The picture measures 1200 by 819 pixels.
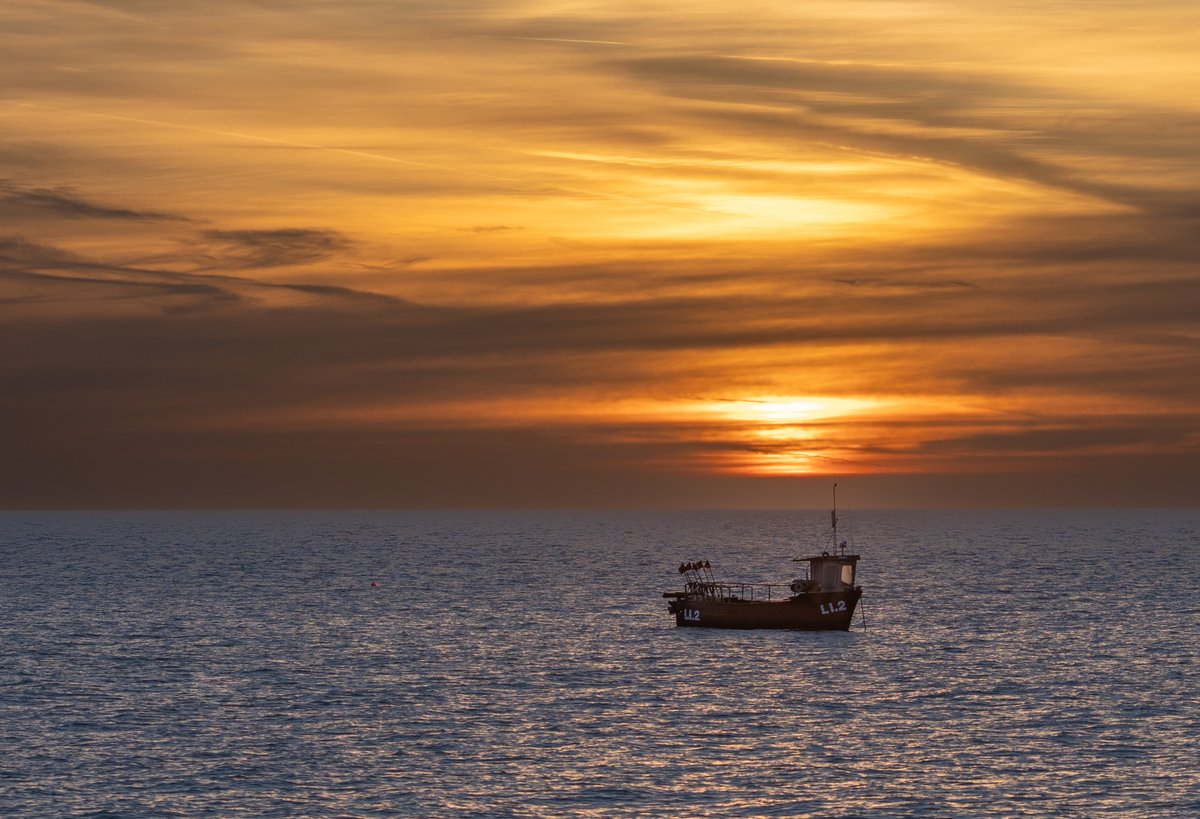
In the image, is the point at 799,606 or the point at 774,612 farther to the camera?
the point at 774,612

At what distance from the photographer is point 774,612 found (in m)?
128

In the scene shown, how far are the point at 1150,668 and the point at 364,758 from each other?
60156 millimetres

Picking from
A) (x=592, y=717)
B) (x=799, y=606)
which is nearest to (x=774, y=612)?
(x=799, y=606)

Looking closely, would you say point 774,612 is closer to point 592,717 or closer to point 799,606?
point 799,606

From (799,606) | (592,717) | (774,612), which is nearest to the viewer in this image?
(592,717)

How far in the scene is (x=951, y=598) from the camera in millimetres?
169375

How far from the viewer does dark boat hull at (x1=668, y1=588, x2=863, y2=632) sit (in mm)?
126250

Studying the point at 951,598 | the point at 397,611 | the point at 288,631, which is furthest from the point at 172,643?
the point at 951,598

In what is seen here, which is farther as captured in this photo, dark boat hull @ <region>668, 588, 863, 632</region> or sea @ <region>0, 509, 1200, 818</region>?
dark boat hull @ <region>668, 588, 863, 632</region>

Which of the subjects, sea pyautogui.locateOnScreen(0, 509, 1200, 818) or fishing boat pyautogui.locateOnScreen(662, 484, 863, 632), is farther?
fishing boat pyautogui.locateOnScreen(662, 484, 863, 632)

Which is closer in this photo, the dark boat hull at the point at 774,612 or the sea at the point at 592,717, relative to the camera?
the sea at the point at 592,717

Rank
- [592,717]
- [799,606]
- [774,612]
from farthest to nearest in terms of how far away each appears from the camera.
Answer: [774,612] → [799,606] → [592,717]

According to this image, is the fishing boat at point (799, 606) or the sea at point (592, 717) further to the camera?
the fishing boat at point (799, 606)

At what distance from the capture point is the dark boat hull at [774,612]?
4970 inches
